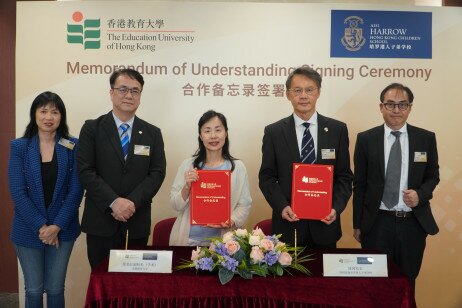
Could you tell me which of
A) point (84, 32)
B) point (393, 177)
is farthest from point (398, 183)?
point (84, 32)

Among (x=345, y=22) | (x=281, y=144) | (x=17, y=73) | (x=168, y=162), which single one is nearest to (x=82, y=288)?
(x=168, y=162)

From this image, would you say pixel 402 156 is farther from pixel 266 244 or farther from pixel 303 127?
pixel 266 244

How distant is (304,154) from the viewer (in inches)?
109

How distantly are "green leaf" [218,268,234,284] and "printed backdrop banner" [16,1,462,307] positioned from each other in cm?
188

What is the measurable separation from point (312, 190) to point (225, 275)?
28.7 inches

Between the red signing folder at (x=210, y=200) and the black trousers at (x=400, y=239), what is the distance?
1130 millimetres

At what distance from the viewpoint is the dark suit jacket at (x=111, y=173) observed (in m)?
2.78

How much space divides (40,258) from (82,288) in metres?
1.08

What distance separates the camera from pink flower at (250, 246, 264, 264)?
2.02 meters

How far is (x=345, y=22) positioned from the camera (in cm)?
377

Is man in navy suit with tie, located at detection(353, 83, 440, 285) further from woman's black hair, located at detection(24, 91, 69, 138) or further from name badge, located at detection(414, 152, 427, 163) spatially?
woman's black hair, located at detection(24, 91, 69, 138)

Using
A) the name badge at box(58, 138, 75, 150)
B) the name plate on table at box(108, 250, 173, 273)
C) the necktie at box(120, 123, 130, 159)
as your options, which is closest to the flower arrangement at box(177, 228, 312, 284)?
the name plate on table at box(108, 250, 173, 273)

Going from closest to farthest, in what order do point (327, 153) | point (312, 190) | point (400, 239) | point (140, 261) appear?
point (140, 261)
point (312, 190)
point (327, 153)
point (400, 239)

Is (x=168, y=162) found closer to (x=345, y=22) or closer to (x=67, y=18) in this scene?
(x=67, y=18)
